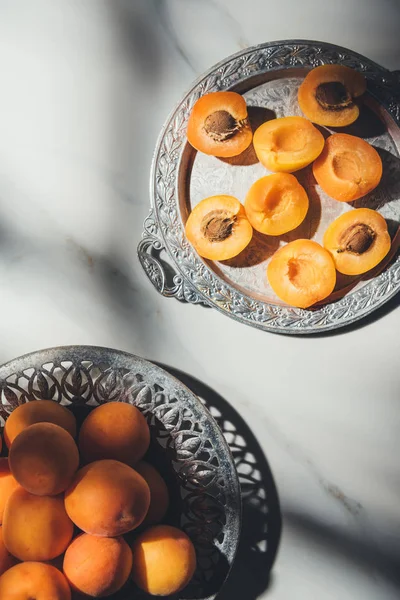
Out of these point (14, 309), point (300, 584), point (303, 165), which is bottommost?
point (300, 584)

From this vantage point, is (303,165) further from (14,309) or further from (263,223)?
(14,309)

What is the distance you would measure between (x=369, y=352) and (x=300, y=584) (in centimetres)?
39

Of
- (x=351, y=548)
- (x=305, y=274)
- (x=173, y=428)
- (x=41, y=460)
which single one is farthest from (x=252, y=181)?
(x=351, y=548)

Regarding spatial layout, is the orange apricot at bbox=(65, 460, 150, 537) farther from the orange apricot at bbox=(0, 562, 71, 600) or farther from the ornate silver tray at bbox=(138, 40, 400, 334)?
the ornate silver tray at bbox=(138, 40, 400, 334)

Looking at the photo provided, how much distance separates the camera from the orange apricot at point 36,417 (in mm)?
721

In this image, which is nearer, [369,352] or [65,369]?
[65,369]

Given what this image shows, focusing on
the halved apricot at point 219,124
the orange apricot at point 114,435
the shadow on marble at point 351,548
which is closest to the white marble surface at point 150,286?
the shadow on marble at point 351,548

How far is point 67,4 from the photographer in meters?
0.92

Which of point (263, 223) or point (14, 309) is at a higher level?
point (263, 223)

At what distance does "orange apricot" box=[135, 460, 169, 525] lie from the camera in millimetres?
758

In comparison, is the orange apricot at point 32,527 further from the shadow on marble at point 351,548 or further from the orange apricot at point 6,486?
the shadow on marble at point 351,548

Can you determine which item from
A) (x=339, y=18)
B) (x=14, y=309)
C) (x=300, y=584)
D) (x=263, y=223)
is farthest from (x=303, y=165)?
(x=300, y=584)

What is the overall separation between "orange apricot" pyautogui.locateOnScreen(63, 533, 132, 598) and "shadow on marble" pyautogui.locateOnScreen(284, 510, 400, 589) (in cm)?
35

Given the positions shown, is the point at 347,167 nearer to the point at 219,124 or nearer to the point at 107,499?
the point at 219,124
